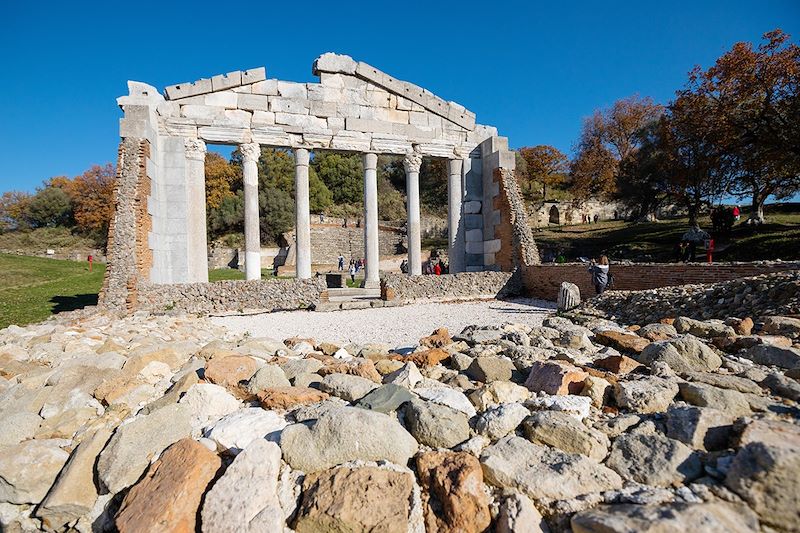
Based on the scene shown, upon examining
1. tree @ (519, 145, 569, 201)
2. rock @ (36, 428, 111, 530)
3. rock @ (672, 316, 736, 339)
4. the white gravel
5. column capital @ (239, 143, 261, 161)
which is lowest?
the white gravel

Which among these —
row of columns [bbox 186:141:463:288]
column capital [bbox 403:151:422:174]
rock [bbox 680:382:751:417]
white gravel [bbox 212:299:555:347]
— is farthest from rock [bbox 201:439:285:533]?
column capital [bbox 403:151:422:174]

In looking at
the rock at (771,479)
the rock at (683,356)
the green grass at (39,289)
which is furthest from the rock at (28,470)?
the green grass at (39,289)

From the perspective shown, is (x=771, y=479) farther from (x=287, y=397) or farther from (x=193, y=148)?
(x=193, y=148)

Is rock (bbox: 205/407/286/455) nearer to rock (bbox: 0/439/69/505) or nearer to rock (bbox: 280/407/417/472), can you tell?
rock (bbox: 280/407/417/472)

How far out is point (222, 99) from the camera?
48.1 ft

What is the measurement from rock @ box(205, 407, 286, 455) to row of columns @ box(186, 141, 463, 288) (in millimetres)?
12377

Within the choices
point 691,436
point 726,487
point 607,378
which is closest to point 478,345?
point 607,378

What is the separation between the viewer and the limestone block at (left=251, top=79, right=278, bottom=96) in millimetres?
14969

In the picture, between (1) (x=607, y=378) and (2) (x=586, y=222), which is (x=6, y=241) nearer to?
(1) (x=607, y=378)

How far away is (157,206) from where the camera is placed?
45.2 feet

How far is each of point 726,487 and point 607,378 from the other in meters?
1.55

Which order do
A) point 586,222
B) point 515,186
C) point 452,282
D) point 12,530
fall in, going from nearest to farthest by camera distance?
point 12,530
point 452,282
point 515,186
point 586,222

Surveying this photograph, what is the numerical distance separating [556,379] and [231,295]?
11067 mm

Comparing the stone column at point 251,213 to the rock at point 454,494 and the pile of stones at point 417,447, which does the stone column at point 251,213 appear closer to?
the pile of stones at point 417,447
